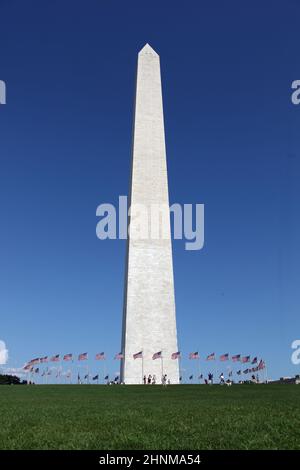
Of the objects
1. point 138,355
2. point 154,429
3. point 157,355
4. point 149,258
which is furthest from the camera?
point 149,258

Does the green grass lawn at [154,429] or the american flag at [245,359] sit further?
the american flag at [245,359]

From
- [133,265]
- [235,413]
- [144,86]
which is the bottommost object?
[235,413]

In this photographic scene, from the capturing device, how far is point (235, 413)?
13.3m

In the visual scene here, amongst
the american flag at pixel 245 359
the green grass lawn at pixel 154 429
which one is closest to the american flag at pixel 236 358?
the american flag at pixel 245 359

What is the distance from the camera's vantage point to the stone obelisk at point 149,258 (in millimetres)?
46875

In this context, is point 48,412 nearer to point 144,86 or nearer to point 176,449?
point 176,449

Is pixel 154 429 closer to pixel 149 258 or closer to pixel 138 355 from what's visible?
pixel 138 355

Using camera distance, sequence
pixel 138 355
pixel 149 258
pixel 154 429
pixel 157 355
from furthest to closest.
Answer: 1. pixel 149 258
2. pixel 138 355
3. pixel 157 355
4. pixel 154 429

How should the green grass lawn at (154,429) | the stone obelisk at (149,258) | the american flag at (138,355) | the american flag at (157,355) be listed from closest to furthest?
the green grass lawn at (154,429) → the american flag at (157,355) → the american flag at (138,355) → the stone obelisk at (149,258)

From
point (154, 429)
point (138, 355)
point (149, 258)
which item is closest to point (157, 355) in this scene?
point (138, 355)

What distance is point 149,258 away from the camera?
48.4 metres

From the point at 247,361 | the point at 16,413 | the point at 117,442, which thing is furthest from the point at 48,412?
the point at 247,361

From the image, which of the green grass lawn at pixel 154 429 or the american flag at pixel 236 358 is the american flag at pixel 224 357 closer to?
the american flag at pixel 236 358

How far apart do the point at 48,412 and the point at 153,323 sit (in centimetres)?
3292
